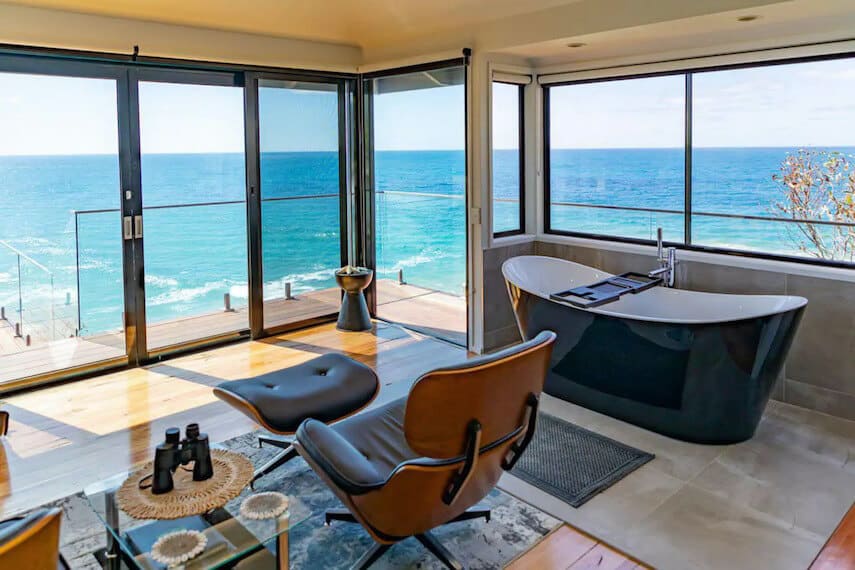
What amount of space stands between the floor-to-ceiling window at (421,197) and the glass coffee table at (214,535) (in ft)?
10.8

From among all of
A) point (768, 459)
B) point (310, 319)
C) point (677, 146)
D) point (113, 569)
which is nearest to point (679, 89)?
point (677, 146)

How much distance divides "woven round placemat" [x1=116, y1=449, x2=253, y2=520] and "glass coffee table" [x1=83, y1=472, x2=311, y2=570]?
0.04 meters

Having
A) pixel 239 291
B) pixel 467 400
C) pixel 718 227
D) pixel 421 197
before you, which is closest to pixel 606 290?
pixel 718 227

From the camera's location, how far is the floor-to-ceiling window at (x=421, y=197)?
17.0 feet

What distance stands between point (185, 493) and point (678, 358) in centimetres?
248

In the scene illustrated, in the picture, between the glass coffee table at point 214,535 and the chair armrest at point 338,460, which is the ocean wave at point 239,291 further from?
the glass coffee table at point 214,535

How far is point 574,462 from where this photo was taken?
130 inches

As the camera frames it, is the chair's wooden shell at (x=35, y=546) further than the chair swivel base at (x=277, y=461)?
No

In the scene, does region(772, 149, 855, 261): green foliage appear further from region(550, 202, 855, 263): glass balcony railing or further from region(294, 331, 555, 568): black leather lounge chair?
region(294, 331, 555, 568): black leather lounge chair

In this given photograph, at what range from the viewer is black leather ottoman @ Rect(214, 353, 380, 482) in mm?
2912

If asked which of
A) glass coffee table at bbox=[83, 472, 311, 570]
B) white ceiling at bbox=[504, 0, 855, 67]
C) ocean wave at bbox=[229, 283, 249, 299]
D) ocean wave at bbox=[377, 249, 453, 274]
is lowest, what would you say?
glass coffee table at bbox=[83, 472, 311, 570]

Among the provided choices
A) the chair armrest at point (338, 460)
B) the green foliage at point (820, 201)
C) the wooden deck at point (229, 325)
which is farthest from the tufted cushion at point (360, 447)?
the green foliage at point (820, 201)

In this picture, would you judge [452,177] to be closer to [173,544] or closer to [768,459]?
[768,459]

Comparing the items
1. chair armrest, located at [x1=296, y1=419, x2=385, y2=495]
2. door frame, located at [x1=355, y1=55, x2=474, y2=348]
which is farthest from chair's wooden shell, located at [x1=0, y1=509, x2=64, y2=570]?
door frame, located at [x1=355, y1=55, x2=474, y2=348]
